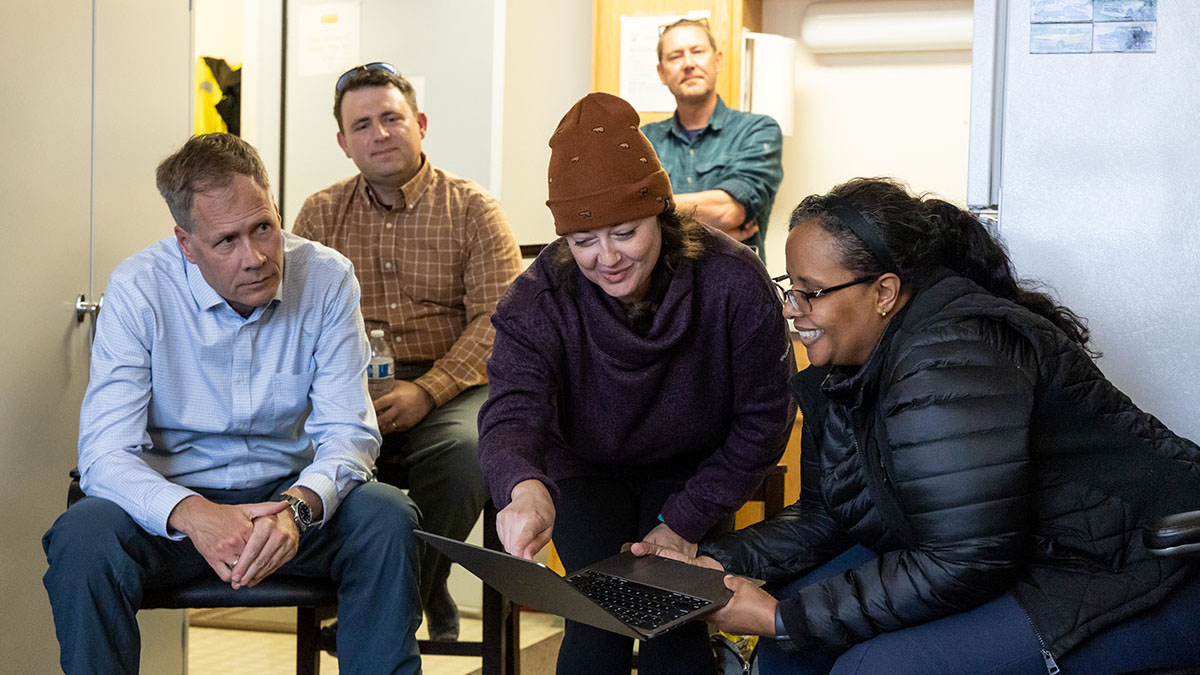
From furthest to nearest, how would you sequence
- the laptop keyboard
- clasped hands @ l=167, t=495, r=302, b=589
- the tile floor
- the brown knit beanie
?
the tile floor
clasped hands @ l=167, t=495, r=302, b=589
the brown knit beanie
the laptop keyboard

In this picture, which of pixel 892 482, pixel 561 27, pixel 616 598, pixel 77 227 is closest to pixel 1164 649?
pixel 892 482

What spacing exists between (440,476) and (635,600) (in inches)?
41.4

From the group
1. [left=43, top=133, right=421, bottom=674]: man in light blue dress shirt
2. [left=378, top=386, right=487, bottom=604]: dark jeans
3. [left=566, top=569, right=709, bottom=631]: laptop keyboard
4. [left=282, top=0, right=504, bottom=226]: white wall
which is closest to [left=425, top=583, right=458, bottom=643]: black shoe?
[left=378, top=386, right=487, bottom=604]: dark jeans

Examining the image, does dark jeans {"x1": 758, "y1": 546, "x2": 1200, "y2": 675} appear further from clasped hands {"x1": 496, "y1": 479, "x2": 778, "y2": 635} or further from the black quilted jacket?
clasped hands {"x1": 496, "y1": 479, "x2": 778, "y2": 635}

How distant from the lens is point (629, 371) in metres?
1.96

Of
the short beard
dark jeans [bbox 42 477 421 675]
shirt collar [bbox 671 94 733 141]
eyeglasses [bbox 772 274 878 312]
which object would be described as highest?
the short beard

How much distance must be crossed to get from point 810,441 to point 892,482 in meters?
0.30

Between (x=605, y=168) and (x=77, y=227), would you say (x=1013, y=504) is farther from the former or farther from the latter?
(x=77, y=227)

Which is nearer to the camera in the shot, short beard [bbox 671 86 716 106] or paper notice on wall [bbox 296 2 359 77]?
short beard [bbox 671 86 716 106]

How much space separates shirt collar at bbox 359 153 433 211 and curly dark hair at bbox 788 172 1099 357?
137 cm

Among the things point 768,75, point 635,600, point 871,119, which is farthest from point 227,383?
point 871,119

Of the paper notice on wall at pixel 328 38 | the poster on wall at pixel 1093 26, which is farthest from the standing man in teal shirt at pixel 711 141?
the poster on wall at pixel 1093 26

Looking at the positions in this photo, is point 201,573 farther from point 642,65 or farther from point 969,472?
point 642,65

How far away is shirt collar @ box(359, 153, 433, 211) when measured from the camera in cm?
287
